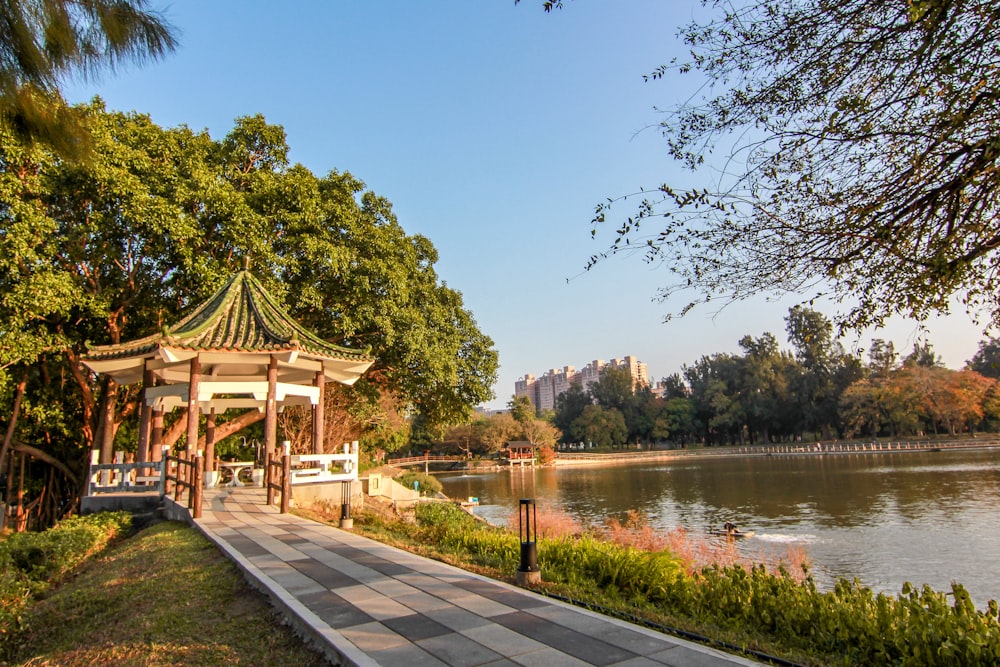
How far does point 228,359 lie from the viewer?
10.2 metres

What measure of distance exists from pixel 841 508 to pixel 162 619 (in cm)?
2175

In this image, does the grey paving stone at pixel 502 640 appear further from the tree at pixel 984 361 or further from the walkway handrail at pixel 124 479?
the tree at pixel 984 361

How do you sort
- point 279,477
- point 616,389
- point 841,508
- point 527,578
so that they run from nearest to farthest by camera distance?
point 527,578
point 279,477
point 841,508
point 616,389

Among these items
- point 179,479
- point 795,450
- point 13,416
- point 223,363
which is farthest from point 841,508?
point 795,450

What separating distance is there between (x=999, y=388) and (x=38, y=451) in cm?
6065

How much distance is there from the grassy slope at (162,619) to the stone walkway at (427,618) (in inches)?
7.3

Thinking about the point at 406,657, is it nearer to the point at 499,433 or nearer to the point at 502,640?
the point at 502,640

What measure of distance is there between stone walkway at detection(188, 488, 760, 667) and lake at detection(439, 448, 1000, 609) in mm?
6001

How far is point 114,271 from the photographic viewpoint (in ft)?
44.8

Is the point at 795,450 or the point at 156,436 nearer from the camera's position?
the point at 156,436

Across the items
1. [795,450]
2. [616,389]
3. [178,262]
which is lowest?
[795,450]

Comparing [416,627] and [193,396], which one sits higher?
[193,396]

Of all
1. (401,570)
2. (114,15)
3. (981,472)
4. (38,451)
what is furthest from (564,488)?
(114,15)

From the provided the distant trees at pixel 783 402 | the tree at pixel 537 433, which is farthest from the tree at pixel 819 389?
the tree at pixel 537 433
